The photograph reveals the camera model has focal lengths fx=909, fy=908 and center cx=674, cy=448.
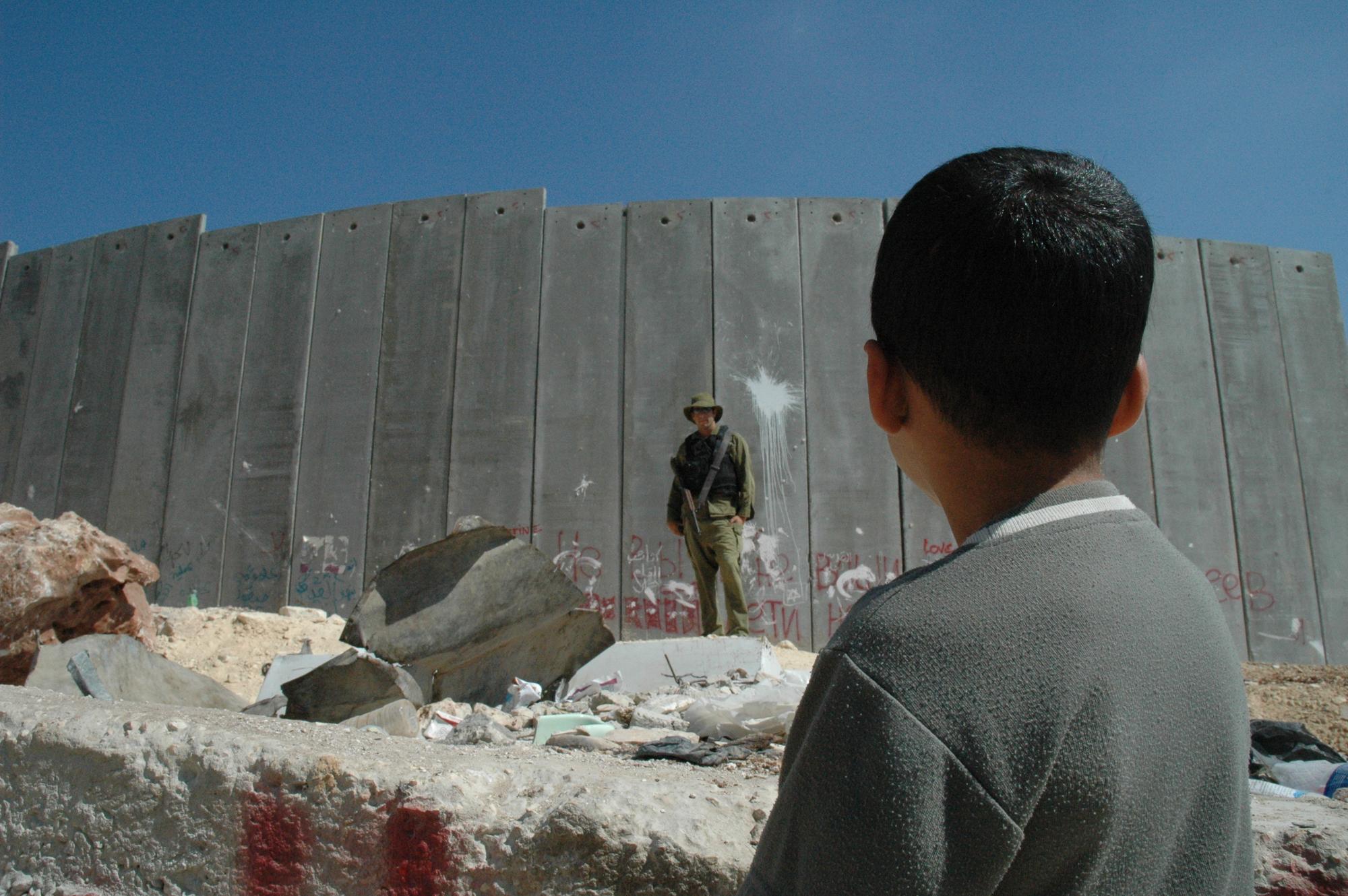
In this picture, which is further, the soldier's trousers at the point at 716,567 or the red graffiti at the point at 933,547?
the red graffiti at the point at 933,547

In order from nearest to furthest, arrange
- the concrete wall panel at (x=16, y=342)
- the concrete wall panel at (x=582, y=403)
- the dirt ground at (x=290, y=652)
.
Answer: the dirt ground at (x=290, y=652) → the concrete wall panel at (x=582, y=403) → the concrete wall panel at (x=16, y=342)

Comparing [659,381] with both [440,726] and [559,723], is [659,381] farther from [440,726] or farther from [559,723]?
[559,723]

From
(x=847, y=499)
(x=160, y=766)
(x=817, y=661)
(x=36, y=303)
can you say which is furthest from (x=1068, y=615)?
(x=36, y=303)

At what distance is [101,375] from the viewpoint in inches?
336

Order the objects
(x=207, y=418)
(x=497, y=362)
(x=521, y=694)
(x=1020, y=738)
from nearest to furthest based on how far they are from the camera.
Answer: (x=1020, y=738), (x=521, y=694), (x=497, y=362), (x=207, y=418)

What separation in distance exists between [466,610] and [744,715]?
130cm

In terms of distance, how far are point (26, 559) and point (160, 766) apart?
7.68ft

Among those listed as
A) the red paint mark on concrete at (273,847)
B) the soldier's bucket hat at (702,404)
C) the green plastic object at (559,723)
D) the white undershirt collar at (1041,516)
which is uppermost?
the soldier's bucket hat at (702,404)

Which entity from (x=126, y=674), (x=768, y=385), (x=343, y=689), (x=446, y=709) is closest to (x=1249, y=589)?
(x=768, y=385)

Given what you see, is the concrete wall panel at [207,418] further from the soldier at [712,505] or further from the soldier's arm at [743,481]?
the soldier's arm at [743,481]

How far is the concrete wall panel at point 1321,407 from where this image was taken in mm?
7004

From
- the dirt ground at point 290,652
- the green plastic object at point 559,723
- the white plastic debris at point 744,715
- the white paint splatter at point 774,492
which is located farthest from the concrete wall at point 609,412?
the white plastic debris at point 744,715

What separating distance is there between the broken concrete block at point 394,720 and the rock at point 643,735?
65 centimetres

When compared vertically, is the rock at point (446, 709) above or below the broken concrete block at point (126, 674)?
below
